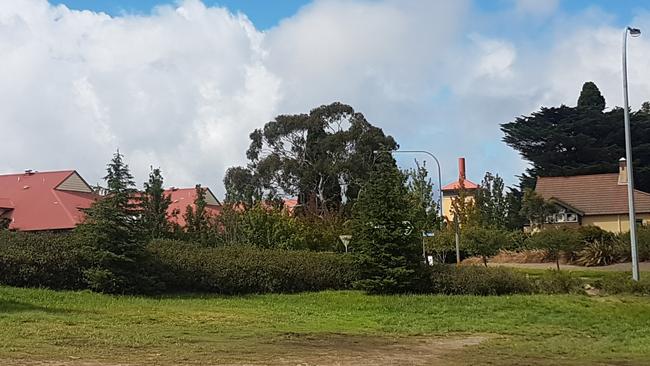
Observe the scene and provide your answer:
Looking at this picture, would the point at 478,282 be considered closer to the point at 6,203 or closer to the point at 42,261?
the point at 42,261

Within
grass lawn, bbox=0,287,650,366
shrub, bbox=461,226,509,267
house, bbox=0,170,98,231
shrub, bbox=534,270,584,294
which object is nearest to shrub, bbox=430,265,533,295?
shrub, bbox=534,270,584,294

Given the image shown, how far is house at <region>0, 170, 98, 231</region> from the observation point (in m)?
47.0

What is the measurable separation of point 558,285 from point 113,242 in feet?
52.6

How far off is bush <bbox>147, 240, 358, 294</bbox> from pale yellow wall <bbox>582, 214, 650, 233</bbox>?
107 feet

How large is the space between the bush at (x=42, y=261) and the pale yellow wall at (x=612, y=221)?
135 ft

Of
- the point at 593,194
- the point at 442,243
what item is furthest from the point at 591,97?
the point at 442,243

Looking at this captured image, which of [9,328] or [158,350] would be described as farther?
[9,328]

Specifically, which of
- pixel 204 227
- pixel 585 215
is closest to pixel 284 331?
pixel 204 227

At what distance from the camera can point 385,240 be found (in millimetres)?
29422

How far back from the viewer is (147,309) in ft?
75.7

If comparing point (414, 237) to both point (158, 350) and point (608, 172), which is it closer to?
point (158, 350)

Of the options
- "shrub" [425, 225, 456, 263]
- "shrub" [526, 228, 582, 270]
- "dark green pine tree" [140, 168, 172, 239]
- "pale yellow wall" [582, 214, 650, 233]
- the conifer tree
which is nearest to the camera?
"dark green pine tree" [140, 168, 172, 239]

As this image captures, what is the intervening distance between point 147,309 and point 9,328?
262 inches

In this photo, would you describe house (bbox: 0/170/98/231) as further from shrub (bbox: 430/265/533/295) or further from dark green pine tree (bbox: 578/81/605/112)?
dark green pine tree (bbox: 578/81/605/112)
